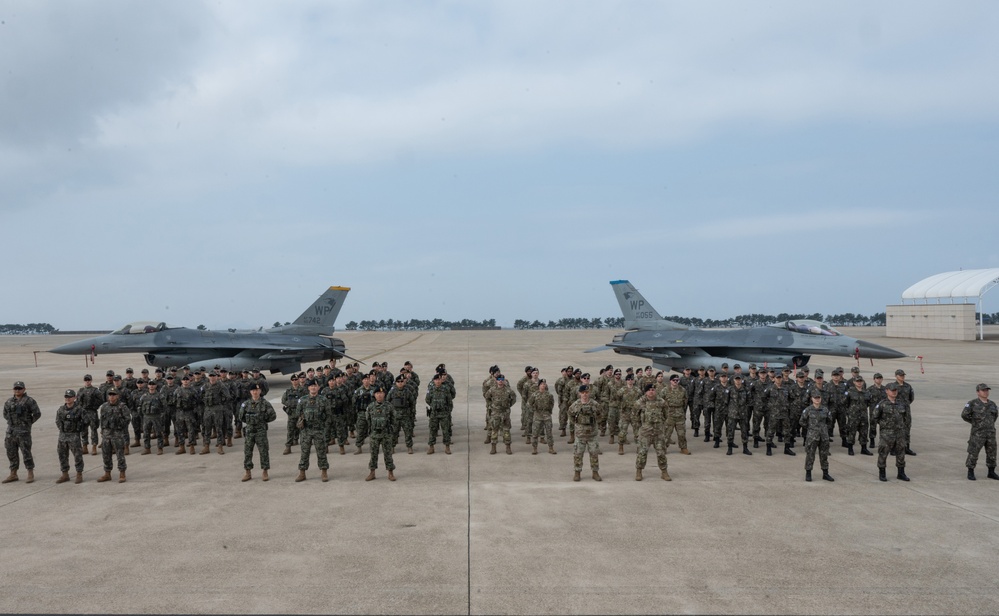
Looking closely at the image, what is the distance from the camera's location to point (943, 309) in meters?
53.3

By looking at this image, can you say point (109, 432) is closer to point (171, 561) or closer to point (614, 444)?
point (171, 561)

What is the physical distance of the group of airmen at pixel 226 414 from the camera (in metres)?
9.11

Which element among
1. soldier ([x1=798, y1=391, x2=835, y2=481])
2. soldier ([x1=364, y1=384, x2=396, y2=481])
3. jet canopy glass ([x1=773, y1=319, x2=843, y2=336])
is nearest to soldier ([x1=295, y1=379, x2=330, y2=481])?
soldier ([x1=364, y1=384, x2=396, y2=481])

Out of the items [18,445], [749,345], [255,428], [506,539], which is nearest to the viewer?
[506,539]

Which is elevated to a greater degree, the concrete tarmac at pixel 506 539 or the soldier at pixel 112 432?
the soldier at pixel 112 432

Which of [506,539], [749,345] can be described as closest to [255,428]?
[506,539]

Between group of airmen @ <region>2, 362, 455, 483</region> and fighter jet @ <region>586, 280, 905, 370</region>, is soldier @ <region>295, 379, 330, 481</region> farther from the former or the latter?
fighter jet @ <region>586, 280, 905, 370</region>

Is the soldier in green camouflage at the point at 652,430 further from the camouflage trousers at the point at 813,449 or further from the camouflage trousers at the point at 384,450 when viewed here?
the camouflage trousers at the point at 384,450

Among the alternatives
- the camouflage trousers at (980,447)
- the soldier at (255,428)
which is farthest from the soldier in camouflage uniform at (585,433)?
the camouflage trousers at (980,447)

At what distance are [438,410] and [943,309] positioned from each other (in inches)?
2352

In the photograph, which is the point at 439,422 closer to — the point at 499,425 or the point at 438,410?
the point at 438,410

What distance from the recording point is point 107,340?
70.6 feet

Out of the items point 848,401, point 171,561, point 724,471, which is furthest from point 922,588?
point 171,561

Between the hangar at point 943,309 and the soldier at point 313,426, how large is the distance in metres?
61.1
